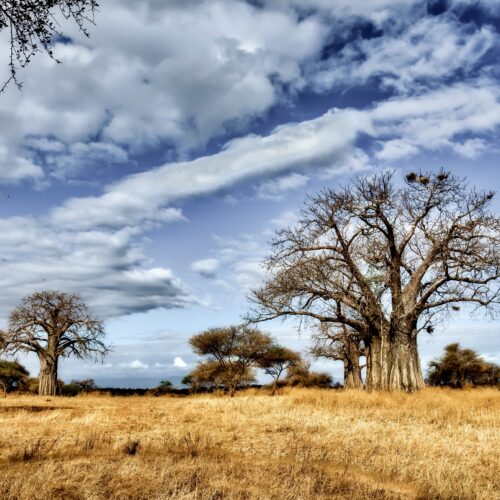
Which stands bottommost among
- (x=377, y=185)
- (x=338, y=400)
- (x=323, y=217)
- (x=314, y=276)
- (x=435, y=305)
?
(x=338, y=400)

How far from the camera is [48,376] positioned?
1252 inches

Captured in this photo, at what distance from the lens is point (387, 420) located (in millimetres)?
11352

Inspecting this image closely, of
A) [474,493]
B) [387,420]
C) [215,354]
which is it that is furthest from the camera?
[215,354]

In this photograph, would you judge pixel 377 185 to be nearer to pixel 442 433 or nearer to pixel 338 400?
pixel 338 400

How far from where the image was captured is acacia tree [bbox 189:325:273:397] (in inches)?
1394

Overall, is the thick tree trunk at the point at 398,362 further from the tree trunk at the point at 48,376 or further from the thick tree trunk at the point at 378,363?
the tree trunk at the point at 48,376

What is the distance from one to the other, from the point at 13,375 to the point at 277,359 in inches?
852

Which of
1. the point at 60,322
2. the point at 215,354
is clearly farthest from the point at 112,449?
the point at 215,354

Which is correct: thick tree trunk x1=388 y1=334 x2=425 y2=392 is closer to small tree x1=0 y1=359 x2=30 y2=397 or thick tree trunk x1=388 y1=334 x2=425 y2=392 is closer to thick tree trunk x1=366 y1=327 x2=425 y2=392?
thick tree trunk x1=366 y1=327 x2=425 y2=392

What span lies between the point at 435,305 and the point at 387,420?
22.7 feet

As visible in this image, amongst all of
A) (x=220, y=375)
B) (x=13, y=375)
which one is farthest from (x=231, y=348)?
(x=13, y=375)

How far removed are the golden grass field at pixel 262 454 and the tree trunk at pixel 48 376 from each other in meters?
20.5

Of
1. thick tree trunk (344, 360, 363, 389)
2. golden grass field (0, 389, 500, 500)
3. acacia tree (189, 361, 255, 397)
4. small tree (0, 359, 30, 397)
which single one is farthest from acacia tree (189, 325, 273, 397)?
golden grass field (0, 389, 500, 500)

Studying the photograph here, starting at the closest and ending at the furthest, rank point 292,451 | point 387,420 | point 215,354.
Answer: point 292,451, point 387,420, point 215,354
